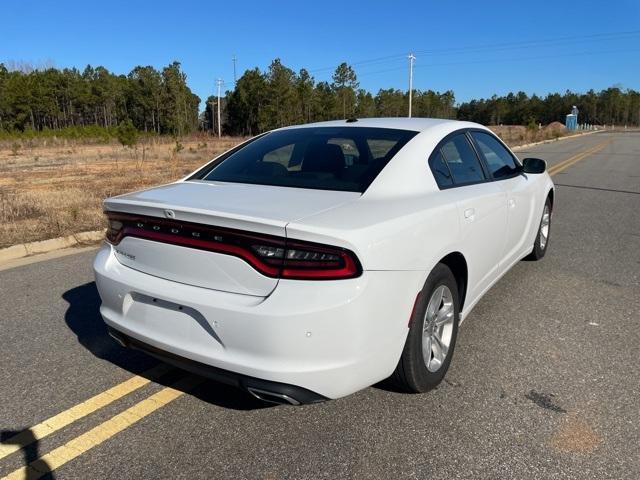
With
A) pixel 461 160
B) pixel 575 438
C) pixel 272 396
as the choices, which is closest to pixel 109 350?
pixel 272 396

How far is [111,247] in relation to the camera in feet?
9.72

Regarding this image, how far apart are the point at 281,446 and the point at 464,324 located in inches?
78.2

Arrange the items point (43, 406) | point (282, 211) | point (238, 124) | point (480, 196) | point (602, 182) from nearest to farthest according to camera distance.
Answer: point (282, 211), point (43, 406), point (480, 196), point (602, 182), point (238, 124)

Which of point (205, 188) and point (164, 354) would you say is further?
point (205, 188)

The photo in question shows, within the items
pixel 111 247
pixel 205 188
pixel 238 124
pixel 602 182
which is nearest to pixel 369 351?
pixel 205 188

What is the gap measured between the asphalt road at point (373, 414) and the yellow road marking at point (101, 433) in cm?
1

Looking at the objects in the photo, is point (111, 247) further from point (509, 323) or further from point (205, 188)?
point (509, 323)

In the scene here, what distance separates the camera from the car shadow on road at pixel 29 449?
91.3 inches

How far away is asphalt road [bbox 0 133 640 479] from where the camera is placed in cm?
237

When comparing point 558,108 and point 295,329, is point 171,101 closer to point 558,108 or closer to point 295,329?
point 295,329

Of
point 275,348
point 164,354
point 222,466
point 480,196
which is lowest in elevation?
point 222,466

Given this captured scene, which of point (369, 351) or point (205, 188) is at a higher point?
point (205, 188)

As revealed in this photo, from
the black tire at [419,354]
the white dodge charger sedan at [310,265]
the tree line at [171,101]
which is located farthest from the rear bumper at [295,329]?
the tree line at [171,101]

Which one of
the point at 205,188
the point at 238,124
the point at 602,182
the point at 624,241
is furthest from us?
the point at 238,124
